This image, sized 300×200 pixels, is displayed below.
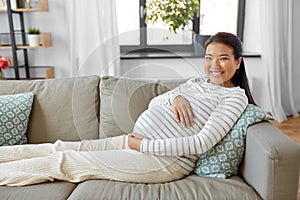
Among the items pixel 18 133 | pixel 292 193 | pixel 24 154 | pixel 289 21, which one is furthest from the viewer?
pixel 289 21

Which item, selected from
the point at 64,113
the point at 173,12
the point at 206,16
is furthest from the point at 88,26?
the point at 64,113

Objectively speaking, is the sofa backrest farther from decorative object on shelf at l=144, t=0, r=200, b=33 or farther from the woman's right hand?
decorative object on shelf at l=144, t=0, r=200, b=33

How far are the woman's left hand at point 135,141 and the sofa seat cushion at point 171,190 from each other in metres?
0.15

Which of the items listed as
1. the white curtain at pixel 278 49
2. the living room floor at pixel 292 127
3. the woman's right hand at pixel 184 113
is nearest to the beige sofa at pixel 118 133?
the woman's right hand at pixel 184 113

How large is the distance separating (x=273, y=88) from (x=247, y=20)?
2.49 ft

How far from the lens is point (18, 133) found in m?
1.53

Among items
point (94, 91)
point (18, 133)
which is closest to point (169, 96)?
point (94, 91)

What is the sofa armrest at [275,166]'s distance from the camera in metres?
1.06

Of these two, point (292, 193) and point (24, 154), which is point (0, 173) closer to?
point (24, 154)

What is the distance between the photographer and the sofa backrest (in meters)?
1.61

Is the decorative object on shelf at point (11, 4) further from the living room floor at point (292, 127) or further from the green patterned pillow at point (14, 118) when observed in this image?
the living room floor at point (292, 127)

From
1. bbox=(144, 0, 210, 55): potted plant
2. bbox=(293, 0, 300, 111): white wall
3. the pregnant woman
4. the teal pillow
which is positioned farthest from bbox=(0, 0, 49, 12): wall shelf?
bbox=(293, 0, 300, 111): white wall

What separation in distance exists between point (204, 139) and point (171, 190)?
23 centimetres

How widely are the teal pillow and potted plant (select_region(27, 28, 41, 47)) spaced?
1997 millimetres
